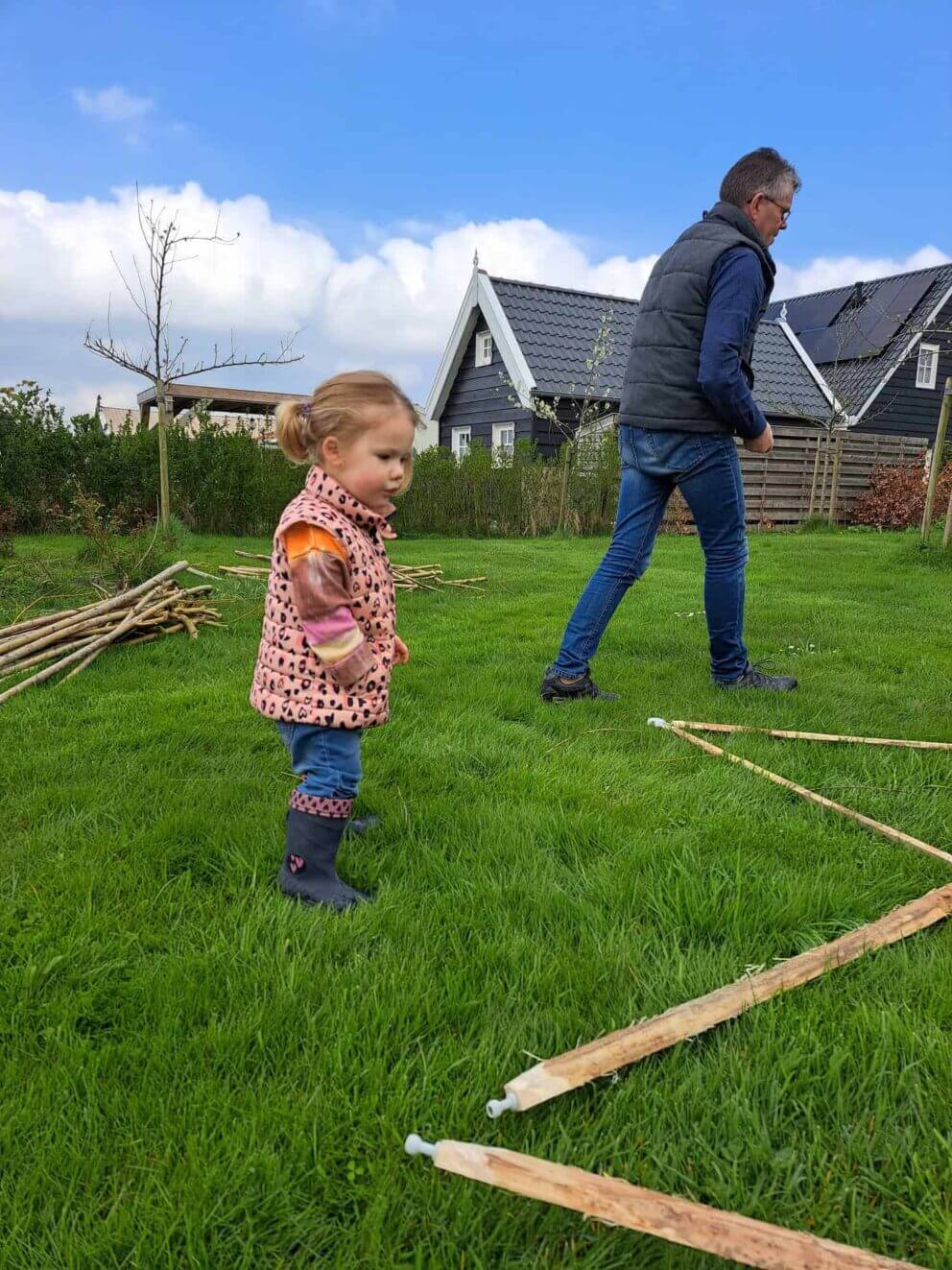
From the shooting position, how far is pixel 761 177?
3.93 metres

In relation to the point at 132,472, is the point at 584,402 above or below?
above

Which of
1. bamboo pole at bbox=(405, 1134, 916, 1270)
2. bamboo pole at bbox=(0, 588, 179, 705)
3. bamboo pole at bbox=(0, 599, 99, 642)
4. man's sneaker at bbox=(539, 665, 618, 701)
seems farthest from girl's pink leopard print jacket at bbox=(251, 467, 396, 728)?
bamboo pole at bbox=(0, 599, 99, 642)

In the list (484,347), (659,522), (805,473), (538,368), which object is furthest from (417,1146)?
(484,347)

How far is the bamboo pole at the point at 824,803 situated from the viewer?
8.24 ft

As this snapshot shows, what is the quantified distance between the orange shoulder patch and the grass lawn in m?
0.89

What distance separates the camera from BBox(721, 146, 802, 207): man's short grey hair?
3920 millimetres

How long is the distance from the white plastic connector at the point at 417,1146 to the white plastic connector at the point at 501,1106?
118mm

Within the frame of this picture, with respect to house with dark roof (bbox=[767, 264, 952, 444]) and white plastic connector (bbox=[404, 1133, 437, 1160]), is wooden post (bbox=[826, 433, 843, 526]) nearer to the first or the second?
house with dark roof (bbox=[767, 264, 952, 444])

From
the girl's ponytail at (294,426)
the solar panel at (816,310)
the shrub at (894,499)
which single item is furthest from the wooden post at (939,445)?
the solar panel at (816,310)

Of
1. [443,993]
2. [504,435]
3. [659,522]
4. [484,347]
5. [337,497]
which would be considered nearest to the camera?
[443,993]

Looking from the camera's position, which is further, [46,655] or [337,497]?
[46,655]

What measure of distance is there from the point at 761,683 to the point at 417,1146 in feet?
11.1

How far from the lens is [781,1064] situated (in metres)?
1.62

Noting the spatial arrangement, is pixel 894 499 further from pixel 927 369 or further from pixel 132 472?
pixel 132 472
